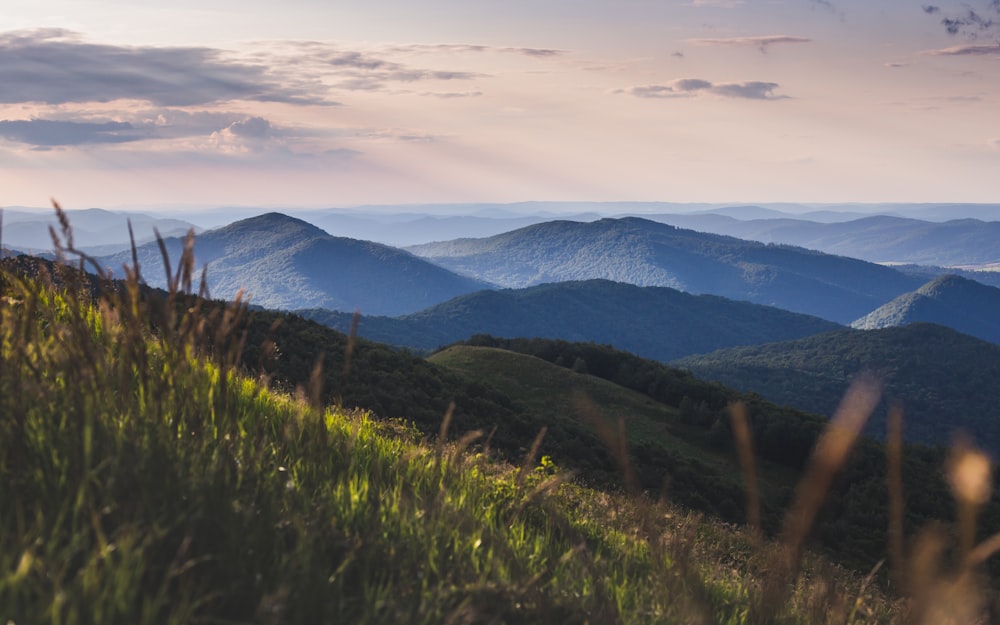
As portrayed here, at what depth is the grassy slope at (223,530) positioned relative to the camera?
2.67 m

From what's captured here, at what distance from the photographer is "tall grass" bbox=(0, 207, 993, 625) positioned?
2.72 m

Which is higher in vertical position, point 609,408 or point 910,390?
point 609,408

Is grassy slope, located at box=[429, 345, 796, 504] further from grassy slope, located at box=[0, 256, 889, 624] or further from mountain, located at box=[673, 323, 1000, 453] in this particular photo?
mountain, located at box=[673, 323, 1000, 453]

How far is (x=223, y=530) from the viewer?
10.4 ft

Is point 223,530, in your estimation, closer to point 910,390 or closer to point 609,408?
point 609,408

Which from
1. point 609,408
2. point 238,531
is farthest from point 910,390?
point 238,531

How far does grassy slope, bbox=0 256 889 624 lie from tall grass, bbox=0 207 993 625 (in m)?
0.01

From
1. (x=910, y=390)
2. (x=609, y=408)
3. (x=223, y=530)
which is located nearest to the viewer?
(x=223, y=530)

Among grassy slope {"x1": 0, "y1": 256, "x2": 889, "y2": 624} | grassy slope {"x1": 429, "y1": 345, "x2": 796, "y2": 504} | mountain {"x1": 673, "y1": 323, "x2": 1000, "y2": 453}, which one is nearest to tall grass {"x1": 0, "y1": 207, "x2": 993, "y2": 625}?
grassy slope {"x1": 0, "y1": 256, "x2": 889, "y2": 624}

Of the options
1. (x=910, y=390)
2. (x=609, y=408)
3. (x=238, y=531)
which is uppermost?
(x=238, y=531)

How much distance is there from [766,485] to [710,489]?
9.25 metres

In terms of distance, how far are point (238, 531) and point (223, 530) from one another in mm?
63

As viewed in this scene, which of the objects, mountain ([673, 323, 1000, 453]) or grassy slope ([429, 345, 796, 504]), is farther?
mountain ([673, 323, 1000, 453])

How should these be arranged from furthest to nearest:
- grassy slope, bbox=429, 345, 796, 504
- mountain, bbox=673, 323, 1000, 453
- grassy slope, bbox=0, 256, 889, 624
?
mountain, bbox=673, 323, 1000, 453, grassy slope, bbox=429, 345, 796, 504, grassy slope, bbox=0, 256, 889, 624
